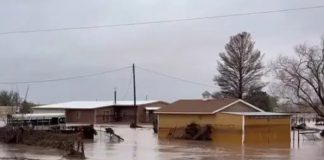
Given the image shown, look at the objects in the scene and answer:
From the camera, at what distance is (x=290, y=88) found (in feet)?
233

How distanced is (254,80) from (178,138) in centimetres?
4209

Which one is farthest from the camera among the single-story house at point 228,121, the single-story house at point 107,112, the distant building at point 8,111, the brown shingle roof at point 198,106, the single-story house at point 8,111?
the single-story house at point 107,112

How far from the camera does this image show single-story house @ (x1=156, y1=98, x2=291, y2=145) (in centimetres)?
5531

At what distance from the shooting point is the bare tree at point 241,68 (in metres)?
99.4

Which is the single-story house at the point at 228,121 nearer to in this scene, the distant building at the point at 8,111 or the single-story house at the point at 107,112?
the distant building at the point at 8,111

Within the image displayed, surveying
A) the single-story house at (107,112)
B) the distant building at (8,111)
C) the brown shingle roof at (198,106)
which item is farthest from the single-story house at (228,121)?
the single-story house at (107,112)

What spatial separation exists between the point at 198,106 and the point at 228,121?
6.53 m

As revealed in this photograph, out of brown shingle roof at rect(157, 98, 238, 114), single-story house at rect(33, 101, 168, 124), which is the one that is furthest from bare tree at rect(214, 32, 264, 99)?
brown shingle roof at rect(157, 98, 238, 114)

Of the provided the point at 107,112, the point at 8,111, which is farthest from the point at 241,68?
the point at 8,111

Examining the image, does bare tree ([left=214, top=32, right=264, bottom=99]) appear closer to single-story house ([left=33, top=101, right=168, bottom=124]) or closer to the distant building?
single-story house ([left=33, top=101, right=168, bottom=124])

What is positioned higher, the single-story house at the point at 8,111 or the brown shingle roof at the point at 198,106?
the brown shingle roof at the point at 198,106

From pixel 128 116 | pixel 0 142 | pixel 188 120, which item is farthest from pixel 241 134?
pixel 128 116

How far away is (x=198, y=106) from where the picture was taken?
62250mm

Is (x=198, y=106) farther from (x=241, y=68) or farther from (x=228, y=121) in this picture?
(x=241, y=68)
